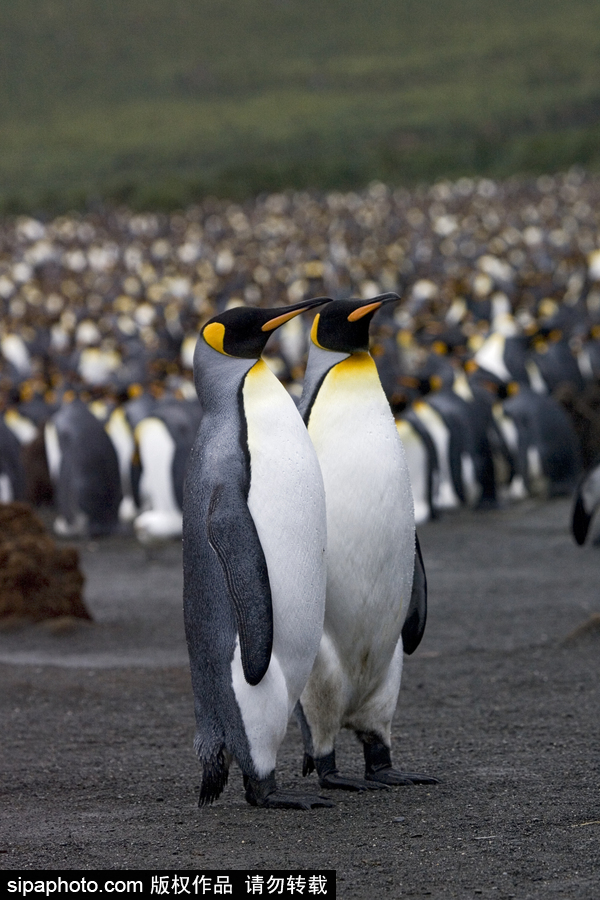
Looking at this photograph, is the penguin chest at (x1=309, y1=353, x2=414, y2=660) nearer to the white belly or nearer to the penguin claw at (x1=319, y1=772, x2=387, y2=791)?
the penguin claw at (x1=319, y1=772, x2=387, y2=791)

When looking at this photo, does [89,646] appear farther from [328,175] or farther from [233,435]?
[328,175]

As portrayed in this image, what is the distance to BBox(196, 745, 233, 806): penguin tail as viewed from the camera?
12.5ft

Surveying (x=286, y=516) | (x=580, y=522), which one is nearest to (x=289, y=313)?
(x=286, y=516)

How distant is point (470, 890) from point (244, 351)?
5.27ft

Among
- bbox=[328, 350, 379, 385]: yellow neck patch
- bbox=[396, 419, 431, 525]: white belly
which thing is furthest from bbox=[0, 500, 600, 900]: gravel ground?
bbox=[396, 419, 431, 525]: white belly

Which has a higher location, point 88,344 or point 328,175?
point 328,175

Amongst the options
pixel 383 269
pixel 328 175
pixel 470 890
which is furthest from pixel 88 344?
pixel 328 175

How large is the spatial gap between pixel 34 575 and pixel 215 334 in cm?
371

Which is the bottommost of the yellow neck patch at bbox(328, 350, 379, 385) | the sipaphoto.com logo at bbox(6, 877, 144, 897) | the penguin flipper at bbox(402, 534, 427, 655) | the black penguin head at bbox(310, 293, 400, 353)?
the sipaphoto.com logo at bbox(6, 877, 144, 897)

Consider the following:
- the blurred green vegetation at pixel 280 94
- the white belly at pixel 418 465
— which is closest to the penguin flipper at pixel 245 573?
the white belly at pixel 418 465

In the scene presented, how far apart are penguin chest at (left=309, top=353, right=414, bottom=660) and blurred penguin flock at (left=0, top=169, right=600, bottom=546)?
6.24 metres

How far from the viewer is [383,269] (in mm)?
25984

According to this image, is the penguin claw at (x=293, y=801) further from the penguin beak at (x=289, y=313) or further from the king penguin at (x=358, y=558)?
the penguin beak at (x=289, y=313)

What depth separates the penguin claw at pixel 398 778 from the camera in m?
4.12
